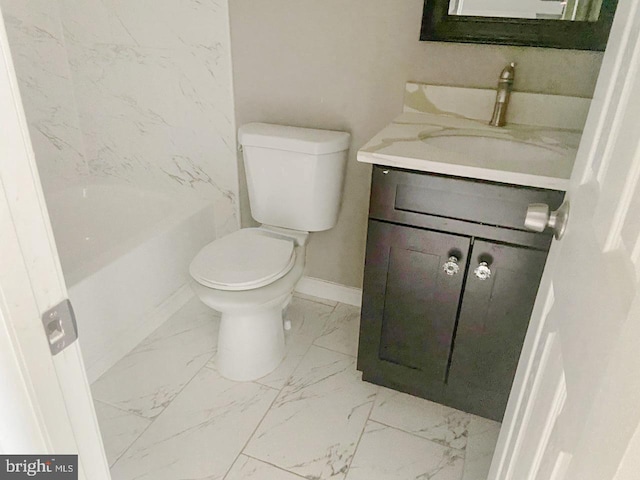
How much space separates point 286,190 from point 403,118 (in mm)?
518

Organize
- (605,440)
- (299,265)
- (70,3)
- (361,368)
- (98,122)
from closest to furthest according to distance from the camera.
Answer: (605,440), (361,368), (299,265), (70,3), (98,122)

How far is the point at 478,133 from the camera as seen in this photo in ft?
5.05

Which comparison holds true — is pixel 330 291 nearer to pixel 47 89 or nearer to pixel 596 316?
pixel 47 89

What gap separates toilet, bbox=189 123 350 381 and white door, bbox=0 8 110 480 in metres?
0.98

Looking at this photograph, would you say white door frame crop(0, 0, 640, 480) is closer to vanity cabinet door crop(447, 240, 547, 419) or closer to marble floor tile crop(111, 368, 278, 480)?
vanity cabinet door crop(447, 240, 547, 419)

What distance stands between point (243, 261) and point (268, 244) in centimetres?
15

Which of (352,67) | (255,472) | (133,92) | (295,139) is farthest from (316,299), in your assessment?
(133,92)

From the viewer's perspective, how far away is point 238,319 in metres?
1.68

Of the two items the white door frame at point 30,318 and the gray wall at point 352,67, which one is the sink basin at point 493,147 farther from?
the white door frame at point 30,318

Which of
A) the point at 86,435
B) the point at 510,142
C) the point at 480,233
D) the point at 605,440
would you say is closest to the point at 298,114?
the point at 510,142

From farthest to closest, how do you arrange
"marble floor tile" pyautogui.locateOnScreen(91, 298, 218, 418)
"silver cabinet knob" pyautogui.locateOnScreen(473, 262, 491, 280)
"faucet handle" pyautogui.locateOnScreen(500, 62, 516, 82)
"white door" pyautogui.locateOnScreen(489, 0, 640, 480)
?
"marble floor tile" pyautogui.locateOnScreen(91, 298, 218, 418), "faucet handle" pyautogui.locateOnScreen(500, 62, 516, 82), "silver cabinet knob" pyautogui.locateOnScreen(473, 262, 491, 280), "white door" pyautogui.locateOnScreen(489, 0, 640, 480)

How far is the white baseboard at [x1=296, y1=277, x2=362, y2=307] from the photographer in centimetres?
218

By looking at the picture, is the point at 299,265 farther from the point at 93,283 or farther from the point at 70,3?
the point at 70,3

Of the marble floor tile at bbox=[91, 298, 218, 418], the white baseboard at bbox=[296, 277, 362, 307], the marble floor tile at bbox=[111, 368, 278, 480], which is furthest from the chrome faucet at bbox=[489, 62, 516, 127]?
the marble floor tile at bbox=[91, 298, 218, 418]
